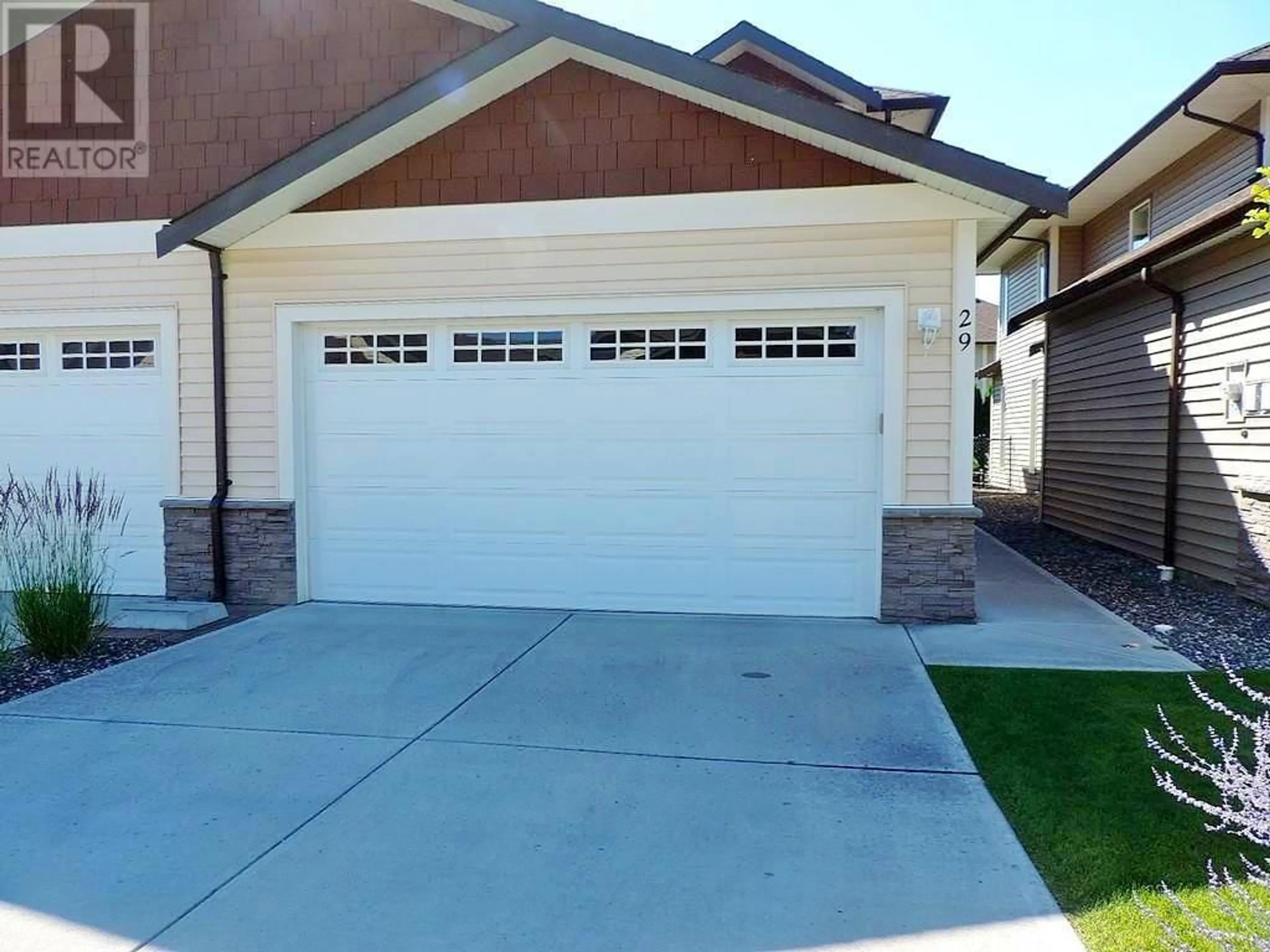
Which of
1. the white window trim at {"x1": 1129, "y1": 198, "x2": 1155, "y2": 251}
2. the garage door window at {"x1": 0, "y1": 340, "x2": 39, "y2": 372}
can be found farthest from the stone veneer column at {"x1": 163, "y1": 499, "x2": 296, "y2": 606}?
the white window trim at {"x1": 1129, "y1": 198, "x2": 1155, "y2": 251}

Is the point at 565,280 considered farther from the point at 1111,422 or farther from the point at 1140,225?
the point at 1140,225

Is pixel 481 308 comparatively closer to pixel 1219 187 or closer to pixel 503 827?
pixel 503 827

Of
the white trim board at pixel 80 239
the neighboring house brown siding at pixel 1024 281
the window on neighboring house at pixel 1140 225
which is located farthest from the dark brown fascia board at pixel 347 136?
the neighboring house brown siding at pixel 1024 281

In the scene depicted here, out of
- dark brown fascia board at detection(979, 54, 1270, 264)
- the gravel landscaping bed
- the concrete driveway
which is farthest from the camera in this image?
dark brown fascia board at detection(979, 54, 1270, 264)

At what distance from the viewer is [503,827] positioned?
3691 mm

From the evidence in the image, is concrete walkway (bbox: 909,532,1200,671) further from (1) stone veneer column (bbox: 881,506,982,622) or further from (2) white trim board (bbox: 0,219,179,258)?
(2) white trim board (bbox: 0,219,179,258)

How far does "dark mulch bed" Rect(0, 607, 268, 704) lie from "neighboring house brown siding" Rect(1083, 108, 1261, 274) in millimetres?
10269

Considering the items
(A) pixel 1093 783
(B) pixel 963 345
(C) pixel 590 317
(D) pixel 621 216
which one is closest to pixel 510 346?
(C) pixel 590 317

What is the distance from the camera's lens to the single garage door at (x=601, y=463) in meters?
7.33

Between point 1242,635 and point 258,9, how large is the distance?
9.55 meters

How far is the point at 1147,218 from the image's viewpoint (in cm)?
1283

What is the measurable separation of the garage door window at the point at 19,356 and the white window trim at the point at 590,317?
102 inches

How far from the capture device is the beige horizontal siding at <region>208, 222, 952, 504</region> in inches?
275

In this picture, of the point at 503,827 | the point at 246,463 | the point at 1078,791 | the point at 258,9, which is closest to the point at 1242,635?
the point at 1078,791
